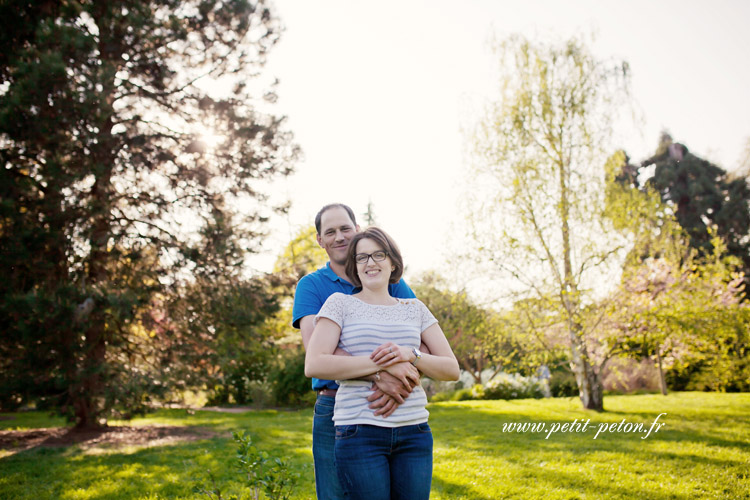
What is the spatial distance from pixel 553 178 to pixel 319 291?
9606 millimetres

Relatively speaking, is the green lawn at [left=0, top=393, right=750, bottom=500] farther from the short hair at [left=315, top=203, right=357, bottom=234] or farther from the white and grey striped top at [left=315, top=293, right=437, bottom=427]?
the short hair at [left=315, top=203, right=357, bottom=234]

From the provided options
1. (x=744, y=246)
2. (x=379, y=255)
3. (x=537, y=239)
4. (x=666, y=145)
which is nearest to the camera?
(x=379, y=255)

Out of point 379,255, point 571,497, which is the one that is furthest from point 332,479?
point 571,497

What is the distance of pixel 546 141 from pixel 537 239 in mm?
2313

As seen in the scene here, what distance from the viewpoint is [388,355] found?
1827 mm

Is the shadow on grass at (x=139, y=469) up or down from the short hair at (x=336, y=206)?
down

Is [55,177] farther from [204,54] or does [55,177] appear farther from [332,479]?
[332,479]

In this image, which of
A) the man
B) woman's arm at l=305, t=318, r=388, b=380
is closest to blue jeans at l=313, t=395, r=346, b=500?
the man

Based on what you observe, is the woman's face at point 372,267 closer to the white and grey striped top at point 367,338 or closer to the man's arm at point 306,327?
the white and grey striped top at point 367,338

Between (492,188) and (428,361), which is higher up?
(492,188)

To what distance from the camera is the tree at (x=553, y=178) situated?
10344 mm

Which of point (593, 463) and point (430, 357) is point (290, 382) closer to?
point (593, 463)

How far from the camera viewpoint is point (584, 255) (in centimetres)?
1028

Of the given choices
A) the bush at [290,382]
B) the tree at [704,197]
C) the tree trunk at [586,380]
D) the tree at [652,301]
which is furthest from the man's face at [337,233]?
the tree at [704,197]
